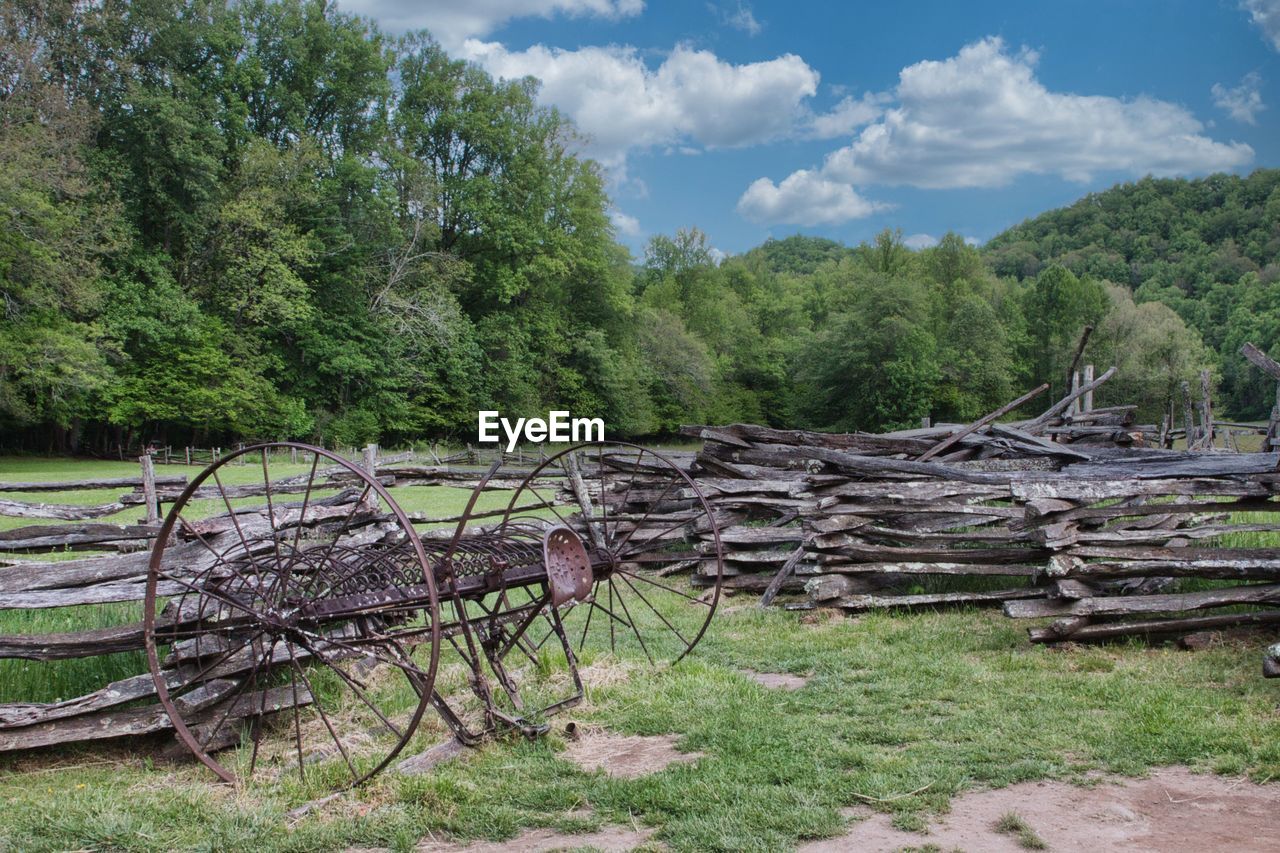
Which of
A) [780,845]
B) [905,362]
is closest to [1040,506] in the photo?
[780,845]

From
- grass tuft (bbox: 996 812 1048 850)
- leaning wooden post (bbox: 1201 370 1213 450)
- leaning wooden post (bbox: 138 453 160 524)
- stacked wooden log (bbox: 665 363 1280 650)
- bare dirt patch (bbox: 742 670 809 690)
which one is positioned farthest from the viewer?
leaning wooden post (bbox: 1201 370 1213 450)

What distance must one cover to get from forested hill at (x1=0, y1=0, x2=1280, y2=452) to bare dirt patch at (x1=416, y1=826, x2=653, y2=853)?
29.8 m

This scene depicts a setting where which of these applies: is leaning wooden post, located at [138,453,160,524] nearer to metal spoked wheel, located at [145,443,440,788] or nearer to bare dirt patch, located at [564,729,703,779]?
metal spoked wheel, located at [145,443,440,788]

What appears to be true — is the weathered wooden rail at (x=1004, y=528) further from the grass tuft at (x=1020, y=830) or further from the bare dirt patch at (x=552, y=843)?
the bare dirt patch at (x=552, y=843)

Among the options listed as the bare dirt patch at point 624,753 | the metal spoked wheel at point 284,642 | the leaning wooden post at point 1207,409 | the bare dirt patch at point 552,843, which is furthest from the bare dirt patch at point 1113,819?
the leaning wooden post at point 1207,409

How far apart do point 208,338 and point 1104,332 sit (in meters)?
49.1

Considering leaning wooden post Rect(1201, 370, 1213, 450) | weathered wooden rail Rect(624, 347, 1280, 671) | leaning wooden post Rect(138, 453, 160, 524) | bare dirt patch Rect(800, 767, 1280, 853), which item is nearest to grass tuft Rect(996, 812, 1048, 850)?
bare dirt patch Rect(800, 767, 1280, 853)

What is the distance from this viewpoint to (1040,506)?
7352mm

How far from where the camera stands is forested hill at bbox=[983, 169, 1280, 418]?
63188 mm

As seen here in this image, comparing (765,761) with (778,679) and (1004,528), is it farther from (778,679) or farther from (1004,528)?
(1004,528)

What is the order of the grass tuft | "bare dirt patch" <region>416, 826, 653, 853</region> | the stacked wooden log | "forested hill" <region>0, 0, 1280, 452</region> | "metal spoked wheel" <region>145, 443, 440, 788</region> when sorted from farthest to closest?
"forested hill" <region>0, 0, 1280, 452</region> → the stacked wooden log → "metal spoked wheel" <region>145, 443, 440, 788</region> → "bare dirt patch" <region>416, 826, 653, 853</region> → the grass tuft

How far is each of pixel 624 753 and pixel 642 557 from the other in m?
5.93

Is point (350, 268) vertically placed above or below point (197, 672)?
above

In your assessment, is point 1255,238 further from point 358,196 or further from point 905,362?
point 358,196
